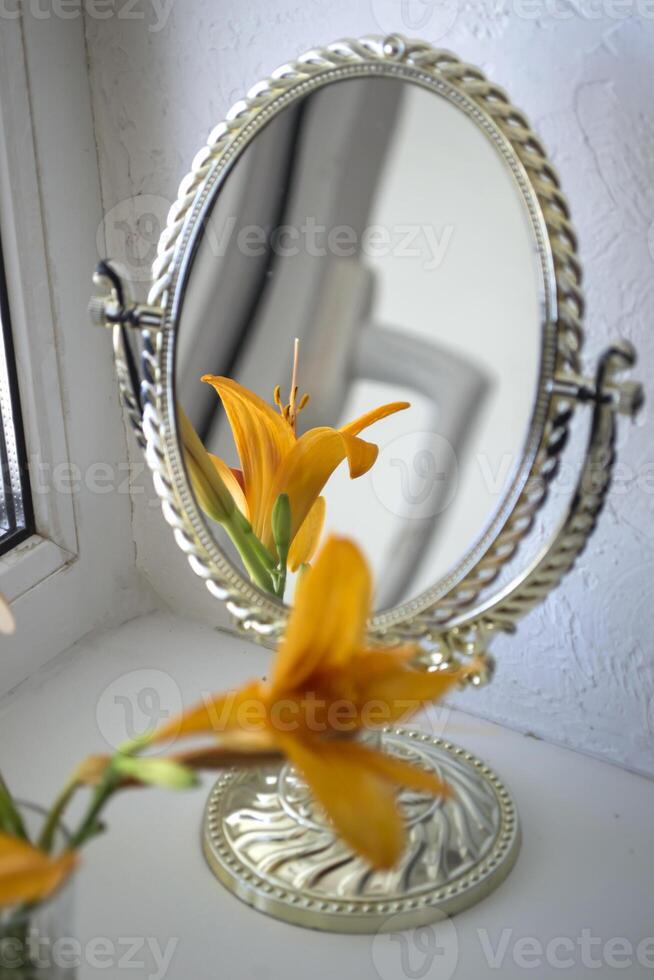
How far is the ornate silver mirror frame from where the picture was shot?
1.64 feet

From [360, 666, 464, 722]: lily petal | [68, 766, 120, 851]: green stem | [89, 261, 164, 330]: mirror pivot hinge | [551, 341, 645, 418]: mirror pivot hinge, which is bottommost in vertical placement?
[68, 766, 120, 851]: green stem

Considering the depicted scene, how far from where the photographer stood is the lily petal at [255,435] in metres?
0.60

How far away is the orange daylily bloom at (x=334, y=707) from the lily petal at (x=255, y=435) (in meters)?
0.18

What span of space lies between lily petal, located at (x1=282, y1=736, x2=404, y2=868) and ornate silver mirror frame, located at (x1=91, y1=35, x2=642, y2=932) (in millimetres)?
146

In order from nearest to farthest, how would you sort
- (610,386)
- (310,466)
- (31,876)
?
(31,876) < (610,386) < (310,466)

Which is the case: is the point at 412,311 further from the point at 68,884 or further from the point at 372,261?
the point at 68,884

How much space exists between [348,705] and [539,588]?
14 cm

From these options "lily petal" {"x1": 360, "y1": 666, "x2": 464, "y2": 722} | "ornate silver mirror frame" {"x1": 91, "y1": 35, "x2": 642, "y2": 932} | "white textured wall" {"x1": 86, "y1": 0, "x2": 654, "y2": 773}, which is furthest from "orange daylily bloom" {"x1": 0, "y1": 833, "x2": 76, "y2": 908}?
"white textured wall" {"x1": 86, "y1": 0, "x2": 654, "y2": 773}

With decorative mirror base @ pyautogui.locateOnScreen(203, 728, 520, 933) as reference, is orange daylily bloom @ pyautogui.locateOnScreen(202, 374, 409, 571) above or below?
above

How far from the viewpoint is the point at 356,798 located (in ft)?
1.30

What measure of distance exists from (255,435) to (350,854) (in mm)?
221

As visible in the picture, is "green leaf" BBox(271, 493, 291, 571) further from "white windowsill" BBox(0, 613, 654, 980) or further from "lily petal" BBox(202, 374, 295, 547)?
"white windowsill" BBox(0, 613, 654, 980)

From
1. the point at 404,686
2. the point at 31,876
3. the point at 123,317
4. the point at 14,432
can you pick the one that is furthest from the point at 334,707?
the point at 14,432

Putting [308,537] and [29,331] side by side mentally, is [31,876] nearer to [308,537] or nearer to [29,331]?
[308,537]
